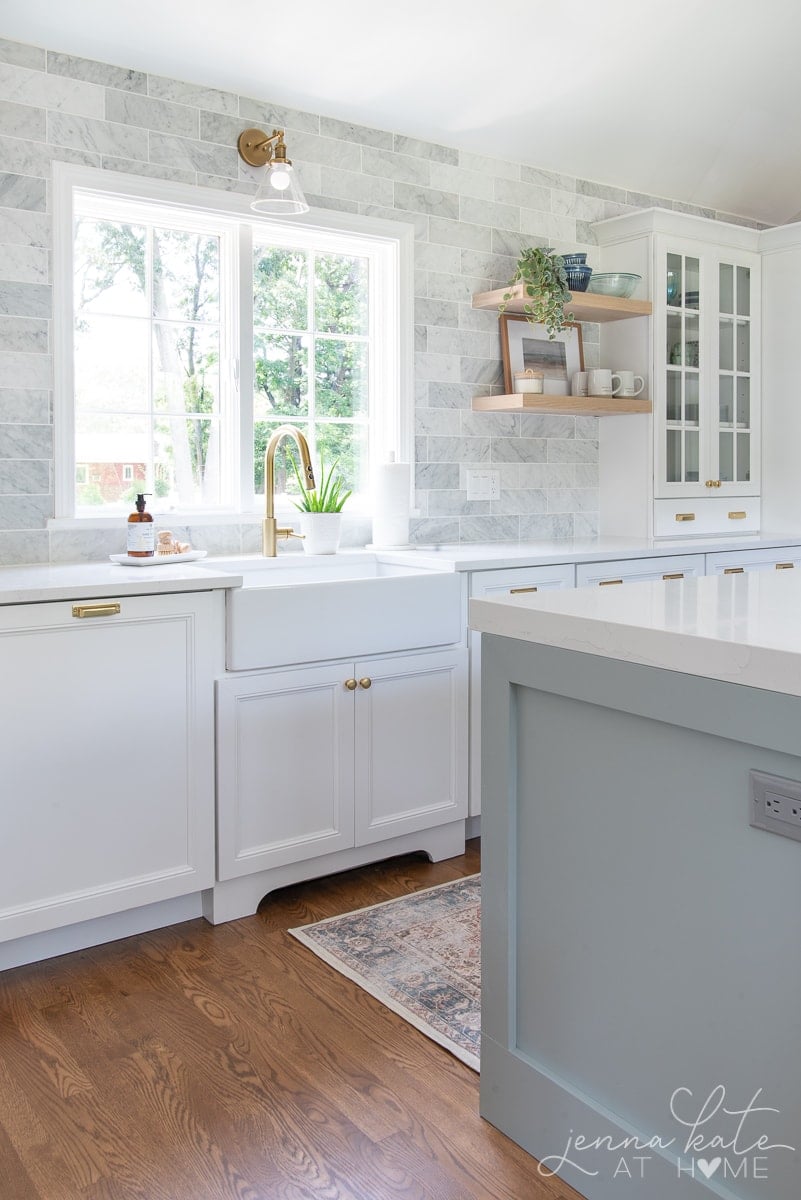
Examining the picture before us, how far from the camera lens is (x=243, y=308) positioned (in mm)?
3268

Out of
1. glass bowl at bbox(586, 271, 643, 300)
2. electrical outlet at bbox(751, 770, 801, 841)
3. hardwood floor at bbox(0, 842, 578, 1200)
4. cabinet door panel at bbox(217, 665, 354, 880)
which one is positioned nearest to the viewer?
electrical outlet at bbox(751, 770, 801, 841)

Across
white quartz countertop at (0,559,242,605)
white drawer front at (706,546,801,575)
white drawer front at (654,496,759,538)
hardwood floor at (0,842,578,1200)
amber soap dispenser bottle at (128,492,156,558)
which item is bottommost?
hardwood floor at (0,842,578,1200)

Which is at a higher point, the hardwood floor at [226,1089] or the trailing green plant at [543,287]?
the trailing green plant at [543,287]

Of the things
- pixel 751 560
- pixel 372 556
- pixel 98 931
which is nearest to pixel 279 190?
pixel 372 556

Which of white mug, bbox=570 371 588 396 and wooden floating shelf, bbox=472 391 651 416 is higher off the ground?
white mug, bbox=570 371 588 396

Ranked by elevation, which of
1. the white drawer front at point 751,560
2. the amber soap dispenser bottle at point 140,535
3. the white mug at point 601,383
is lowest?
the white drawer front at point 751,560

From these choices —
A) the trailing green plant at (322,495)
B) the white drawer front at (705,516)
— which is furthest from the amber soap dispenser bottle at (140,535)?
the white drawer front at (705,516)

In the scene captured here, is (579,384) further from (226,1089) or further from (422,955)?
(226,1089)

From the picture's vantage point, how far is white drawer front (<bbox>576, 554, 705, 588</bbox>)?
11.0 feet

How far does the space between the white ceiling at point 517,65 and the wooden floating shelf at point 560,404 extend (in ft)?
3.03

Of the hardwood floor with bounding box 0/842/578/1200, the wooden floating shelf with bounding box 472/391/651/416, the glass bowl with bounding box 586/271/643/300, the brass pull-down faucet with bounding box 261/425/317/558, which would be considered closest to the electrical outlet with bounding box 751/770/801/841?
the hardwood floor with bounding box 0/842/578/1200

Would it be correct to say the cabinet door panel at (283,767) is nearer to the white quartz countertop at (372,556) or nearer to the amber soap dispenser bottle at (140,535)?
the white quartz countertop at (372,556)

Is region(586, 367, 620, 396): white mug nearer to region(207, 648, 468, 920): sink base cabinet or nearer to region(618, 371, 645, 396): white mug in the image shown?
region(618, 371, 645, 396): white mug

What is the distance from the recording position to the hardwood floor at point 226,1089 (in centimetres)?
164
